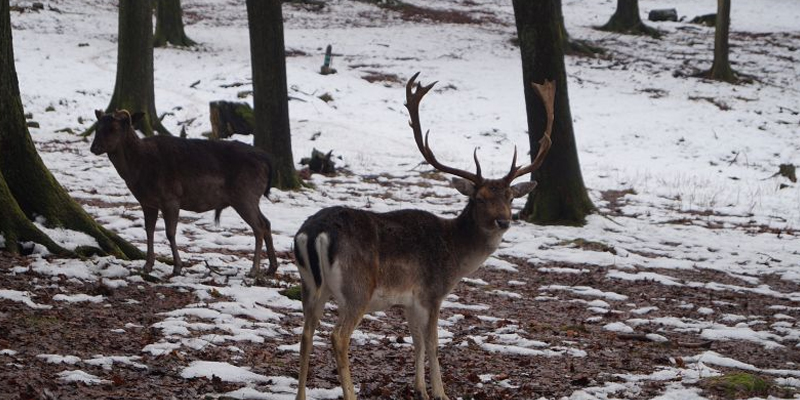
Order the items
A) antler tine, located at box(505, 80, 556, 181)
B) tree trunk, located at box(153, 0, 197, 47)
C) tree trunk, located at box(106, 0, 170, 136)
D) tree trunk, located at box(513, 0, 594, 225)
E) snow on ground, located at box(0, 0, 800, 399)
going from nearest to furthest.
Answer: antler tine, located at box(505, 80, 556, 181)
snow on ground, located at box(0, 0, 800, 399)
tree trunk, located at box(513, 0, 594, 225)
tree trunk, located at box(106, 0, 170, 136)
tree trunk, located at box(153, 0, 197, 47)

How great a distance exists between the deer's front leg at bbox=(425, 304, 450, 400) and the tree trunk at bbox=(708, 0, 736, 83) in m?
25.1

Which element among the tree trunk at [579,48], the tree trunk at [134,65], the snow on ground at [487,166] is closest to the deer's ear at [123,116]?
the snow on ground at [487,166]

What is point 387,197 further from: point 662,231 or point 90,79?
point 90,79

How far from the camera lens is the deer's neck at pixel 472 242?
255 inches

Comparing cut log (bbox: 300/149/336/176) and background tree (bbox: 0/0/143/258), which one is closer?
background tree (bbox: 0/0/143/258)

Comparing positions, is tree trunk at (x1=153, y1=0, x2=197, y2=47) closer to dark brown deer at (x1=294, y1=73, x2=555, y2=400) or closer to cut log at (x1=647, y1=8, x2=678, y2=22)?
cut log at (x1=647, y1=8, x2=678, y2=22)

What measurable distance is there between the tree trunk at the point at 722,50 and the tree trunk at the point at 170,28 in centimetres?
1805

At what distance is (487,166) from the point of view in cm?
1975

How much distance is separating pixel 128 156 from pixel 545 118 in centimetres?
646

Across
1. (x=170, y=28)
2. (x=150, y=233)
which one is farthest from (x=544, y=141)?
(x=170, y=28)

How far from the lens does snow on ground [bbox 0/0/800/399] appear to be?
24.9 feet

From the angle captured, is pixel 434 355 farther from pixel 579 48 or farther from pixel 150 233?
pixel 579 48

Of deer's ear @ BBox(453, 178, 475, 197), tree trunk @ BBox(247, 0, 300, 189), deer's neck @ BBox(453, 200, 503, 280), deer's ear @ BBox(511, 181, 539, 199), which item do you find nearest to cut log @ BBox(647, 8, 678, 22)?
tree trunk @ BBox(247, 0, 300, 189)

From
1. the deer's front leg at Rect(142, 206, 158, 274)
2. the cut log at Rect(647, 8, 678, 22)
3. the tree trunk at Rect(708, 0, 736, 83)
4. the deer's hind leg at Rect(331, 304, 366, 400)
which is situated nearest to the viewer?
the deer's hind leg at Rect(331, 304, 366, 400)
